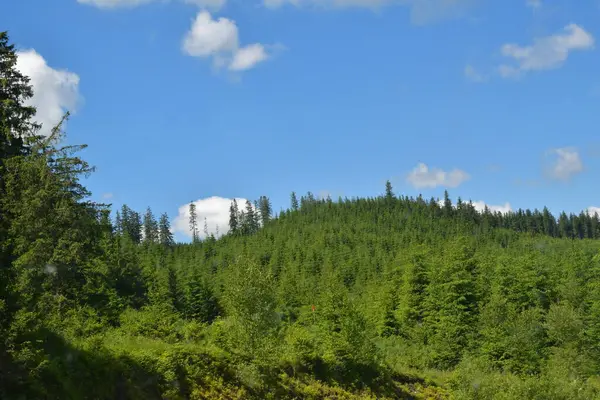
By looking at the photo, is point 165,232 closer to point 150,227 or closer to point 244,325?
point 150,227

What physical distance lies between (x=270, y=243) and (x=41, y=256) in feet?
430

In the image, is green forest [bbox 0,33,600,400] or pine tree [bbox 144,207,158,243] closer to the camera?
green forest [bbox 0,33,600,400]

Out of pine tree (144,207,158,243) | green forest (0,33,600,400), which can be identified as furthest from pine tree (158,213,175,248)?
green forest (0,33,600,400)

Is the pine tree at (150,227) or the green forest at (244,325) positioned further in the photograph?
the pine tree at (150,227)

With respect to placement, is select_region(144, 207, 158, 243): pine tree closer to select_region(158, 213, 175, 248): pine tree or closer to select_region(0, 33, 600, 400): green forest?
select_region(158, 213, 175, 248): pine tree

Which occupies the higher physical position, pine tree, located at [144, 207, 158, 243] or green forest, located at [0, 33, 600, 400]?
pine tree, located at [144, 207, 158, 243]

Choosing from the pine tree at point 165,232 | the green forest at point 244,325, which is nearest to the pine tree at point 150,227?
the pine tree at point 165,232

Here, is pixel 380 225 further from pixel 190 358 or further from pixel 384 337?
pixel 190 358

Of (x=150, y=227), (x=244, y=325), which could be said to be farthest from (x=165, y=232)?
(x=244, y=325)

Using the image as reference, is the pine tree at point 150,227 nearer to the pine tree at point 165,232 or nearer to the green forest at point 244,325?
the pine tree at point 165,232

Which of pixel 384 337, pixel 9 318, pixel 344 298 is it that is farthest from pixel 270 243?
pixel 9 318

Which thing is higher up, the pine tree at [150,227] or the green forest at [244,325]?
the pine tree at [150,227]

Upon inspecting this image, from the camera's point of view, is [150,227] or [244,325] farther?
[150,227]

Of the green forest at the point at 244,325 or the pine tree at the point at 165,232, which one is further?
the pine tree at the point at 165,232
